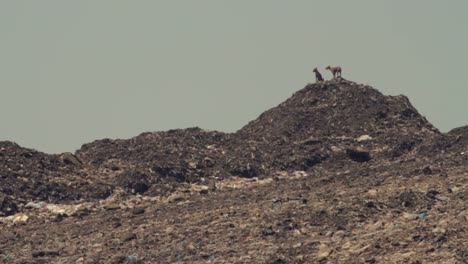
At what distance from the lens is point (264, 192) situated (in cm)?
2175

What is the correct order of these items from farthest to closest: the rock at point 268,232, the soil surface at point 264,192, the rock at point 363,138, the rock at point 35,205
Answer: the rock at point 363,138
the rock at point 35,205
the rock at point 268,232
the soil surface at point 264,192

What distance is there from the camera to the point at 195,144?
94.2 ft

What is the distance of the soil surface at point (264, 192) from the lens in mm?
15203

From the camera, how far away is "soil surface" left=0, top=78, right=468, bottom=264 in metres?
15.2

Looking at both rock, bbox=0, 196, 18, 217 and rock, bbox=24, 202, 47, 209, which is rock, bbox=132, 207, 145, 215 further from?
rock, bbox=0, 196, 18, 217

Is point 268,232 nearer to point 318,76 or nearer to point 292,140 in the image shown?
point 292,140

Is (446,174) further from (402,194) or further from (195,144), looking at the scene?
(195,144)

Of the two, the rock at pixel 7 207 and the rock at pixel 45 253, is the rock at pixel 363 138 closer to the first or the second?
the rock at pixel 7 207

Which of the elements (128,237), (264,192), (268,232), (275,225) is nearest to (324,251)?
(268,232)

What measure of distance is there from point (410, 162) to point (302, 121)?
7.45 meters

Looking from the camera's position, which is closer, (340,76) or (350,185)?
(350,185)

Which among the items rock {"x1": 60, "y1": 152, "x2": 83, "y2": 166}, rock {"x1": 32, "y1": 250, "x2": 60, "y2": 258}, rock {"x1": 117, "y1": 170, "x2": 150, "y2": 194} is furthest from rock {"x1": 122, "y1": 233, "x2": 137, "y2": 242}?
rock {"x1": 60, "y1": 152, "x2": 83, "y2": 166}

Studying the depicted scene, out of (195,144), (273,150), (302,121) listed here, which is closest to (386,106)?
(302,121)

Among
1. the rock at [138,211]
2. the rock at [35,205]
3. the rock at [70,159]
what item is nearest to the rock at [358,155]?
the rock at [138,211]
